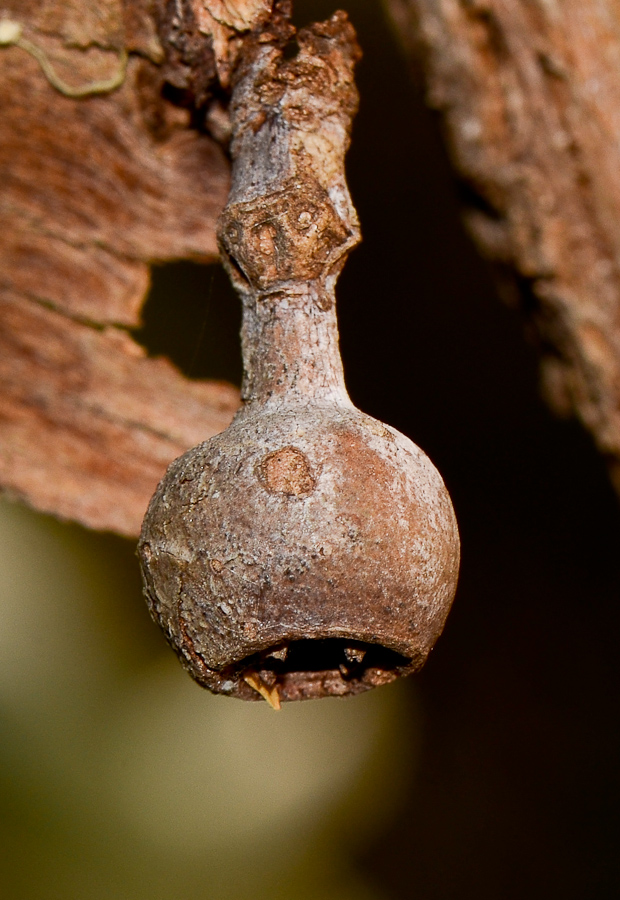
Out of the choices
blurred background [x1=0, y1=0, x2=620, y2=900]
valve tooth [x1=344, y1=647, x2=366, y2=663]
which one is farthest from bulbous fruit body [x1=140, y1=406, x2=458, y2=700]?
blurred background [x1=0, y1=0, x2=620, y2=900]

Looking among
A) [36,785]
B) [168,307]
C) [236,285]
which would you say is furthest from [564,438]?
[36,785]

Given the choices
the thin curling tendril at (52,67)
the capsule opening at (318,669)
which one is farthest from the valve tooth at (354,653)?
the thin curling tendril at (52,67)

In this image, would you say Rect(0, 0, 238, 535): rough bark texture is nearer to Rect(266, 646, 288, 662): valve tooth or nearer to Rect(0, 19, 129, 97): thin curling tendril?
Rect(0, 19, 129, 97): thin curling tendril

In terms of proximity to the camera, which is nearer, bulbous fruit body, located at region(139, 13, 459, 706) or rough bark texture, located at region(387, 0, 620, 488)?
bulbous fruit body, located at region(139, 13, 459, 706)

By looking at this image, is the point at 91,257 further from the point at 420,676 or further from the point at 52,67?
the point at 420,676

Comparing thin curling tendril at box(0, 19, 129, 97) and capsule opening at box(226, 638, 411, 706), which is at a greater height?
thin curling tendril at box(0, 19, 129, 97)

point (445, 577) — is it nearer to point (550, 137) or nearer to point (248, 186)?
point (248, 186)

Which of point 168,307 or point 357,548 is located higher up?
point 168,307
